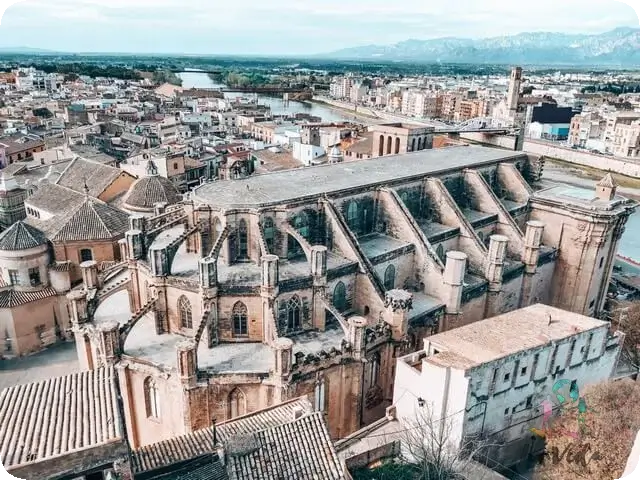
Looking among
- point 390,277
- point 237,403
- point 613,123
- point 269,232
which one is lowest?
point 237,403

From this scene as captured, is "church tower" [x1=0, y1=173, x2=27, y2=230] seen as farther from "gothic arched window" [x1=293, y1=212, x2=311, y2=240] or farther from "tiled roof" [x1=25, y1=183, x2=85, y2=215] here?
"gothic arched window" [x1=293, y1=212, x2=311, y2=240]

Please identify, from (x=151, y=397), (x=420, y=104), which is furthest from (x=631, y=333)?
(x=420, y=104)

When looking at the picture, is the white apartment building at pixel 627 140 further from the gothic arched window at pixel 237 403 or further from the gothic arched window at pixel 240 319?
the gothic arched window at pixel 237 403

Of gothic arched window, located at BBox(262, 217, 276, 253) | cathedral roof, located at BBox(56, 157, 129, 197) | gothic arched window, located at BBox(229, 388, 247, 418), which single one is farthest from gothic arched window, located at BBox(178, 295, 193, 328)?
cathedral roof, located at BBox(56, 157, 129, 197)

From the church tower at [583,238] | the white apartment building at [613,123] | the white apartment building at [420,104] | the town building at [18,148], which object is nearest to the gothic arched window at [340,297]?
the church tower at [583,238]

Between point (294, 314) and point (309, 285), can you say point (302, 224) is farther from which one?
point (294, 314)

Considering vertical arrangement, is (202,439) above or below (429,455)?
above
